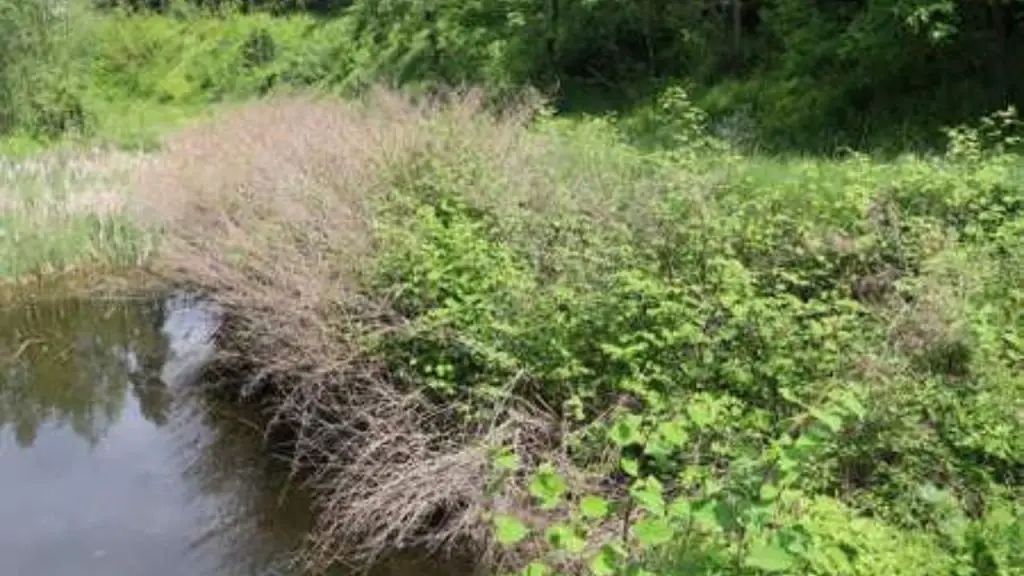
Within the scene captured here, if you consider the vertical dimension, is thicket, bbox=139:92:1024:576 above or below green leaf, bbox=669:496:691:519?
below

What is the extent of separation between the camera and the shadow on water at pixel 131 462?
26.7ft

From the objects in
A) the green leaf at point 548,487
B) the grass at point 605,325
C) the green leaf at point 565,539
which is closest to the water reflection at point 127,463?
the grass at point 605,325

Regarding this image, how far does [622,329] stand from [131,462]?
4877 mm

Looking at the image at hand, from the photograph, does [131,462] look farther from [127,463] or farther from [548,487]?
[548,487]

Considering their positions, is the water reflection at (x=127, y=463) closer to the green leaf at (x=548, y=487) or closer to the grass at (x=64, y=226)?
the grass at (x=64, y=226)

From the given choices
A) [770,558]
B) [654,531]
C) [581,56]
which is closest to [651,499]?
[654,531]

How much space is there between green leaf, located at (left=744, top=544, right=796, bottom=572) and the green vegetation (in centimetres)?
1

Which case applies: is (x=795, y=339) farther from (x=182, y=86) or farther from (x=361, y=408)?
(x=182, y=86)

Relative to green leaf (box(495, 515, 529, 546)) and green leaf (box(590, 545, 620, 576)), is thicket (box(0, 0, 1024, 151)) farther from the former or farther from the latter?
green leaf (box(495, 515, 529, 546))

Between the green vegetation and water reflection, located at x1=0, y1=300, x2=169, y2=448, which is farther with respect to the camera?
water reflection, located at x1=0, y1=300, x2=169, y2=448

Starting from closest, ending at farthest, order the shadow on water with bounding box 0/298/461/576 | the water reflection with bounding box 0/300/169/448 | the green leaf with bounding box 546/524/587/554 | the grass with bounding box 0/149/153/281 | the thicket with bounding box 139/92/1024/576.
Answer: the green leaf with bounding box 546/524/587/554
the thicket with bounding box 139/92/1024/576
the shadow on water with bounding box 0/298/461/576
the water reflection with bounding box 0/300/169/448
the grass with bounding box 0/149/153/281

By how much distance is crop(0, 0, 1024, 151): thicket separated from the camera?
1412 cm

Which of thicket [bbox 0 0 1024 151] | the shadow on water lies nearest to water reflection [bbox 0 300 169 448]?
the shadow on water

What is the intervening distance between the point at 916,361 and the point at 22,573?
6.07 meters
